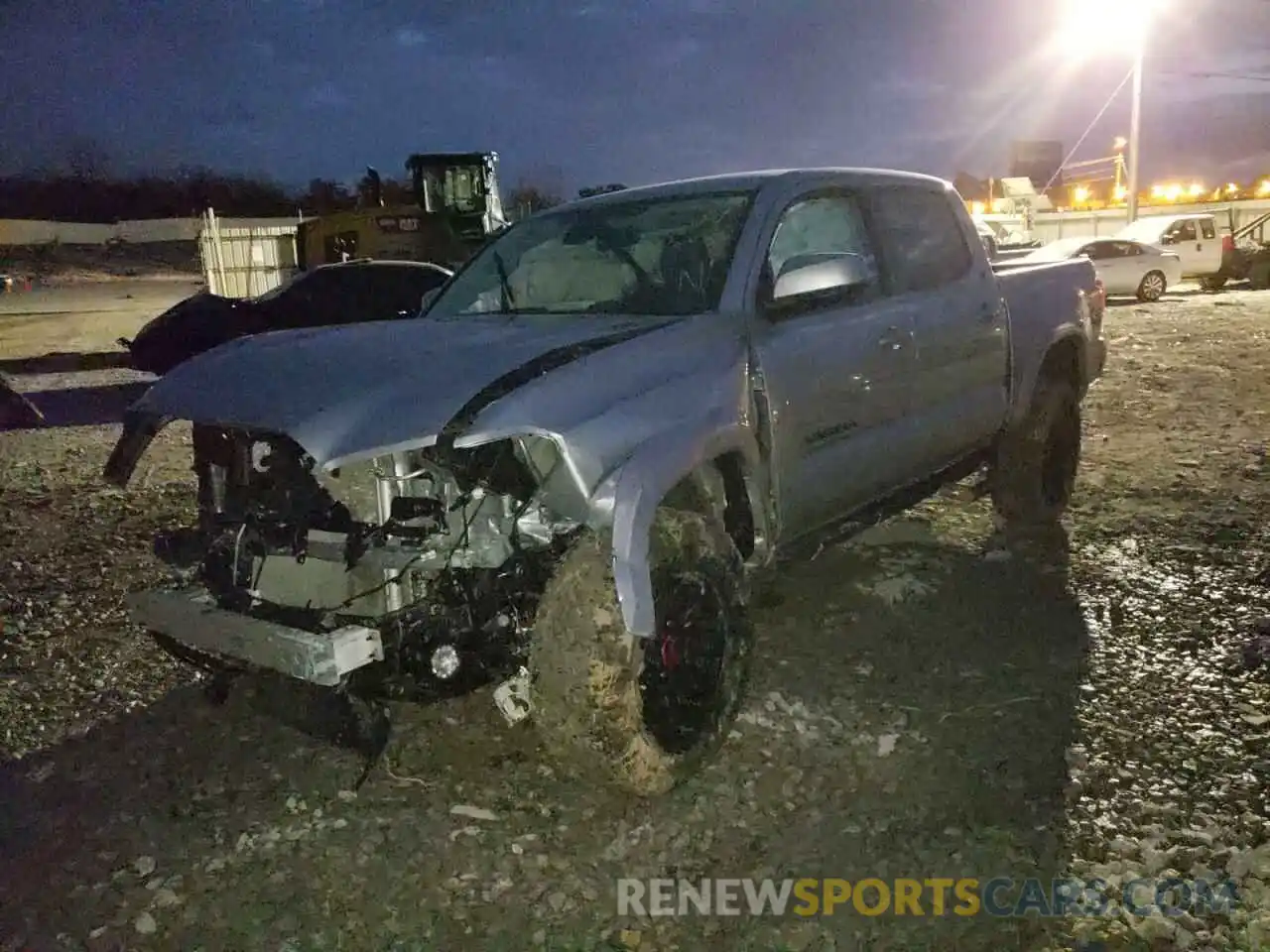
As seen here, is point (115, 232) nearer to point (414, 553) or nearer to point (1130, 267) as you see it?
point (1130, 267)

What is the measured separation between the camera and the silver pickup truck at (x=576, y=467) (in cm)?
286

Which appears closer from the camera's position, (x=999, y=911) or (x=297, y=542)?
(x=999, y=911)

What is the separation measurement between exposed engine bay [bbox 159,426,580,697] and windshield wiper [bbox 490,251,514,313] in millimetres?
1320

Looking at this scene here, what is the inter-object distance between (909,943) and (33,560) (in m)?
4.94

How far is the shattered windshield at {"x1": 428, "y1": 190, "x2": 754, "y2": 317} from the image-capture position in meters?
3.73

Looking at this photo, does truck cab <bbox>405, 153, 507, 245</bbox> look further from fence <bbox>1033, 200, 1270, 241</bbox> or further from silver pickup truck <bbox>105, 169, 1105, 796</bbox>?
fence <bbox>1033, 200, 1270, 241</bbox>

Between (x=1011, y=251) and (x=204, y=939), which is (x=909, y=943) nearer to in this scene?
(x=204, y=939)

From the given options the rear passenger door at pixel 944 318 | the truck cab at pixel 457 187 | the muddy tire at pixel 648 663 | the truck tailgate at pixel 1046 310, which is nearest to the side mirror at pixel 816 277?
the rear passenger door at pixel 944 318

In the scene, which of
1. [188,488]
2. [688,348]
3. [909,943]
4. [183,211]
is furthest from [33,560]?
[183,211]

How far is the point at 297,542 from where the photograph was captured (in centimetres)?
305

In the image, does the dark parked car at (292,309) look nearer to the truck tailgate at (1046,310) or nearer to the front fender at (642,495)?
the truck tailgate at (1046,310)

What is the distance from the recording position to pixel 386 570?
9.78 ft

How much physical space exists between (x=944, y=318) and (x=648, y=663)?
225 centimetres

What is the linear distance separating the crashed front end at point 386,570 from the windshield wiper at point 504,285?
4.36 feet
